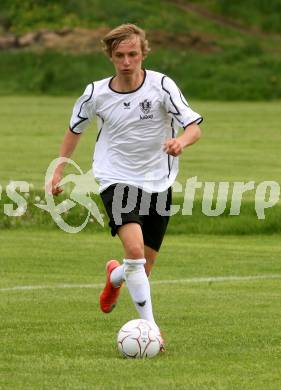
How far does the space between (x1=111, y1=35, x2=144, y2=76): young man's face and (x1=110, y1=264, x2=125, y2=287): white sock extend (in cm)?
152

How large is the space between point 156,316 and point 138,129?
1.82m

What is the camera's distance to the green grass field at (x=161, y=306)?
8758 mm

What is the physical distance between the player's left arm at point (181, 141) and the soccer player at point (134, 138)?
0.03 feet

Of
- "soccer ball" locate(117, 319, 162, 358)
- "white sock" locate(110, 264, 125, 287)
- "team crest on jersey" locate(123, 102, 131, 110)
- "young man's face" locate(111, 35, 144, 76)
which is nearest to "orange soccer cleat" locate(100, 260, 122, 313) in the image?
"white sock" locate(110, 264, 125, 287)

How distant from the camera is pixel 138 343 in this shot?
9414mm

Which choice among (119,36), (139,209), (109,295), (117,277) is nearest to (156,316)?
(109,295)

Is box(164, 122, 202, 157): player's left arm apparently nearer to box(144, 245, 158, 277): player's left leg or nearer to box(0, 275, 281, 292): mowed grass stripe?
box(144, 245, 158, 277): player's left leg

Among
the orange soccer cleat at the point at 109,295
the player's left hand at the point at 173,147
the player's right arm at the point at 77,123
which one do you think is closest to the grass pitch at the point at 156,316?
the orange soccer cleat at the point at 109,295

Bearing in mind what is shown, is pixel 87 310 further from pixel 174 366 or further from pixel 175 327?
pixel 174 366

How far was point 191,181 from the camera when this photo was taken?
73.8 ft

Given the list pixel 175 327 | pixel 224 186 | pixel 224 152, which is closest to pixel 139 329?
pixel 175 327

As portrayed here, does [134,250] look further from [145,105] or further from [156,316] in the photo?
[156,316]

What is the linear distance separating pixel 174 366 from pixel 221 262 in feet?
21.4

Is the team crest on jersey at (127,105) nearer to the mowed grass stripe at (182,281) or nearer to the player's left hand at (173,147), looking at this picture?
the player's left hand at (173,147)
